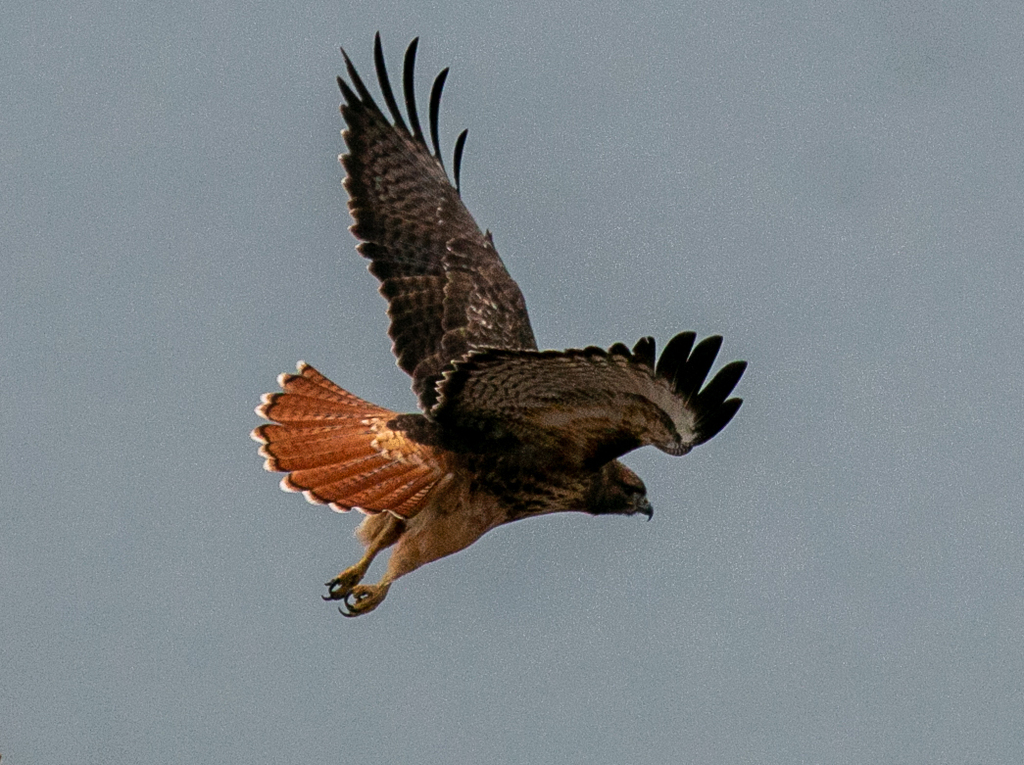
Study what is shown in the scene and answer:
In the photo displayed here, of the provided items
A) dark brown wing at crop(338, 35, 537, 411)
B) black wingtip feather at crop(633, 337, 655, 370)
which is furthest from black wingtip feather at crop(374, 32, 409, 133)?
black wingtip feather at crop(633, 337, 655, 370)

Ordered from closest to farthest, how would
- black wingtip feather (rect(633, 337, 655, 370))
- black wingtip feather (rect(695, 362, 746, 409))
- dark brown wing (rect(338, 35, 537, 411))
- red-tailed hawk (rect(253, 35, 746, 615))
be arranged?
black wingtip feather (rect(633, 337, 655, 370)) < black wingtip feather (rect(695, 362, 746, 409)) < red-tailed hawk (rect(253, 35, 746, 615)) < dark brown wing (rect(338, 35, 537, 411))

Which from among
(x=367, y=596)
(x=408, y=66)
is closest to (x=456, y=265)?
(x=408, y=66)

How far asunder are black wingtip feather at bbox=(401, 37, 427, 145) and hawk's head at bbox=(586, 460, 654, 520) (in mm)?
2143

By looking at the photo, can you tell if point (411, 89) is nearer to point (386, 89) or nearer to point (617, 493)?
point (386, 89)

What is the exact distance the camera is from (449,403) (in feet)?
25.4

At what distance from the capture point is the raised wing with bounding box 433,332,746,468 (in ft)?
22.5

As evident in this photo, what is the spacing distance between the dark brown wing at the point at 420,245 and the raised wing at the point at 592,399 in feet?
1.65

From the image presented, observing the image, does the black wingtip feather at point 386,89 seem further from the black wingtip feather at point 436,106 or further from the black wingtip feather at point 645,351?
the black wingtip feather at point 645,351

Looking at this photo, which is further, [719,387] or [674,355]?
[719,387]

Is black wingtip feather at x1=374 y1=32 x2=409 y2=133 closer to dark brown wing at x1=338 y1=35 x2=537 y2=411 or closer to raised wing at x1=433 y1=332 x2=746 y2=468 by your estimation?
dark brown wing at x1=338 y1=35 x2=537 y2=411

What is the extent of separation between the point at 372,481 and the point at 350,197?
1.80 meters

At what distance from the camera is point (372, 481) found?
26.5 feet

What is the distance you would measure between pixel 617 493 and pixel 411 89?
2.44 m

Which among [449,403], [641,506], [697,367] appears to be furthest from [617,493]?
[697,367]
